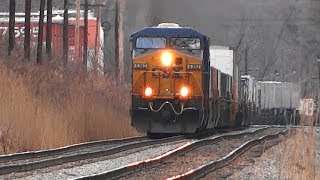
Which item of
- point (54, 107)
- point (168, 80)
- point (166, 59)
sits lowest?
point (54, 107)

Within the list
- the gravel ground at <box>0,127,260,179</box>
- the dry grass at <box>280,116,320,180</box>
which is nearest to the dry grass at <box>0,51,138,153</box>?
the gravel ground at <box>0,127,260,179</box>

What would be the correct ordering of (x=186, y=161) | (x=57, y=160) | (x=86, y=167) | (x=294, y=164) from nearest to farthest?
1. (x=294, y=164)
2. (x=86, y=167)
3. (x=57, y=160)
4. (x=186, y=161)

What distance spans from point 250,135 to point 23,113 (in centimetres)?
1083

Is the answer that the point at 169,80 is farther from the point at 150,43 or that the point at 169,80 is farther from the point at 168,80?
the point at 150,43

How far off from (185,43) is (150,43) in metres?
0.95

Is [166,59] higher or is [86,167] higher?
[166,59]

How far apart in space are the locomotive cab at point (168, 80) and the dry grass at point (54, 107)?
6.65ft

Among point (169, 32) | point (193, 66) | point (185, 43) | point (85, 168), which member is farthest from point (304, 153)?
point (169, 32)

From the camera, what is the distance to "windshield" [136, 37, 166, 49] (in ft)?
68.9

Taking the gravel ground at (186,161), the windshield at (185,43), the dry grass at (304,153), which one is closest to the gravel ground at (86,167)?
the gravel ground at (186,161)

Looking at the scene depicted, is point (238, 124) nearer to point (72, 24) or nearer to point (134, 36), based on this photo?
point (134, 36)

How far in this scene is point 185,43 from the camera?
2122 cm

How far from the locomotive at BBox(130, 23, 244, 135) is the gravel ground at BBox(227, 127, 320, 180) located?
5.70 meters

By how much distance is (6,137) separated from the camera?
53.6ft
